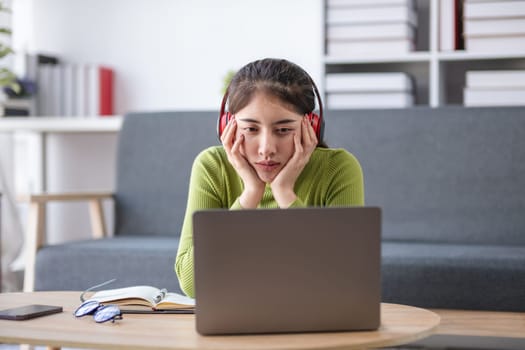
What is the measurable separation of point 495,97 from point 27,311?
2.20 metres

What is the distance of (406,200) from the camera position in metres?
2.80

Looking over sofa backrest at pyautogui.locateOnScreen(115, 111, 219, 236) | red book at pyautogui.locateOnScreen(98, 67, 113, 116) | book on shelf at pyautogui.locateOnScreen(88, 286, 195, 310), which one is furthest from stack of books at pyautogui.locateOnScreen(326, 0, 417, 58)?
book on shelf at pyautogui.locateOnScreen(88, 286, 195, 310)

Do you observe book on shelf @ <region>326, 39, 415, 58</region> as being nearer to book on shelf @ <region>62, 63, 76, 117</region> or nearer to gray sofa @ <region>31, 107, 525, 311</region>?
gray sofa @ <region>31, 107, 525, 311</region>

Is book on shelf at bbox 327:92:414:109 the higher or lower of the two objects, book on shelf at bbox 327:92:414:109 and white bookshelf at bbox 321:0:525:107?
the lower

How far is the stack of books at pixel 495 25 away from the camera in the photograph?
308 centimetres

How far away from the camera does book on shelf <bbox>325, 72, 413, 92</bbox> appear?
3178mm

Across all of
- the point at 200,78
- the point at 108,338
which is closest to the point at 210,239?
the point at 108,338

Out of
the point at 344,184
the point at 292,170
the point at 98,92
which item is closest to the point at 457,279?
the point at 344,184

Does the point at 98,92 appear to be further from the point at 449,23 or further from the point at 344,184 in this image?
the point at 344,184

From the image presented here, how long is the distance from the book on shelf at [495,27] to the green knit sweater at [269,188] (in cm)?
Answer: 156

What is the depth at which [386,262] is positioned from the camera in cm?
234

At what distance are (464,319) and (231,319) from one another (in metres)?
1.23

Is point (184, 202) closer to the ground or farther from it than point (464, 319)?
farther from it

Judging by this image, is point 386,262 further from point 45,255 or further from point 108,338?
point 108,338
